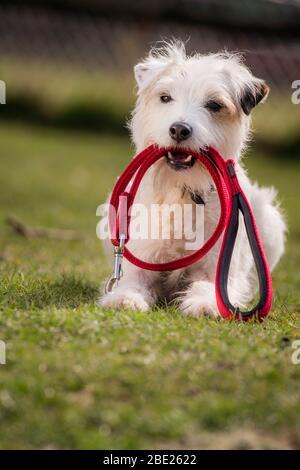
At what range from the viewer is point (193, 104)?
210 inches

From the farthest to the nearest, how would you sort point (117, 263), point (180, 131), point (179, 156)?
point (117, 263) < point (179, 156) < point (180, 131)

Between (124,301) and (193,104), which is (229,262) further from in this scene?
(193,104)

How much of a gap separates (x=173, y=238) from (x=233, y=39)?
17241 millimetres

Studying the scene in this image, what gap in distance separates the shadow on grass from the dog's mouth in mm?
1075

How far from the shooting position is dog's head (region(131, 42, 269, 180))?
5.16 meters

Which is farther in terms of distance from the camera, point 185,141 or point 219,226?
point 219,226

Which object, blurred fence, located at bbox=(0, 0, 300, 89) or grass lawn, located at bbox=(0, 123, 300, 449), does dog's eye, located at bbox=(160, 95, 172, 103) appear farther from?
blurred fence, located at bbox=(0, 0, 300, 89)

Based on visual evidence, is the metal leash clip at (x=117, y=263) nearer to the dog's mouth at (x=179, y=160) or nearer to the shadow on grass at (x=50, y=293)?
the shadow on grass at (x=50, y=293)

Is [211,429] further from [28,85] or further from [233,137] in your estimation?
[28,85]

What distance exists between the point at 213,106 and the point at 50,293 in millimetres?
1705

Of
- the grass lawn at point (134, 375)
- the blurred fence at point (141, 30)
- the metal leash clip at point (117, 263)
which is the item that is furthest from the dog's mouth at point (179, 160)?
the blurred fence at point (141, 30)

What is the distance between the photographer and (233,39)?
21844 mm

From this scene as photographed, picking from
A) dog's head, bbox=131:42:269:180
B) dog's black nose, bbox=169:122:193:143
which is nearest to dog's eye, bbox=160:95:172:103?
dog's head, bbox=131:42:269:180

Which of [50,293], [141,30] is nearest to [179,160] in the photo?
[50,293]
